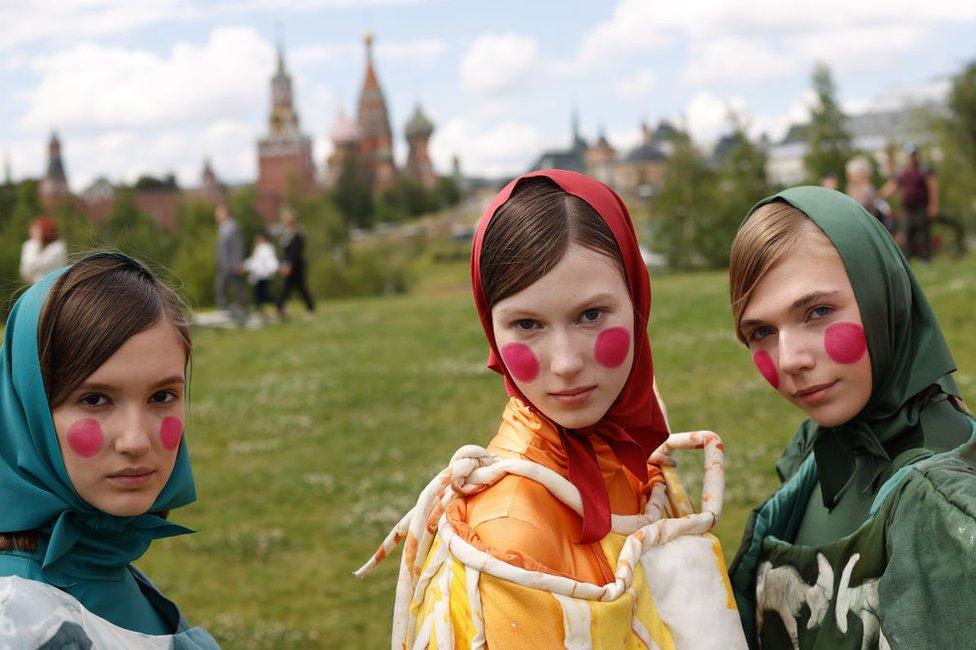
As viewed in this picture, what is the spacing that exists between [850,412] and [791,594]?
526 mm

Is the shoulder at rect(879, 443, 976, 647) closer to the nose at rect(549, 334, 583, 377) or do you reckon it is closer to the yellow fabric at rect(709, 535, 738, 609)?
the yellow fabric at rect(709, 535, 738, 609)

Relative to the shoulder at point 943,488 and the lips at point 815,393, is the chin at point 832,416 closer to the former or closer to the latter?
the lips at point 815,393

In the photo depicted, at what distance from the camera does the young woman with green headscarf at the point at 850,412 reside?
8.81ft

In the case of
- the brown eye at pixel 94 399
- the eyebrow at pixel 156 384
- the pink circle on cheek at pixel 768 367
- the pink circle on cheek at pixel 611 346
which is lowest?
the pink circle on cheek at pixel 768 367

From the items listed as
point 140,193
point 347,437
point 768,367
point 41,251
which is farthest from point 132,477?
point 140,193

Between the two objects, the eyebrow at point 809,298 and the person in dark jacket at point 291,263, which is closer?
the eyebrow at point 809,298

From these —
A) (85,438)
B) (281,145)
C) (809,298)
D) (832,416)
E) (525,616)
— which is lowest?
(525,616)

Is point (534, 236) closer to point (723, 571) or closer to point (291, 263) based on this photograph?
point (723, 571)

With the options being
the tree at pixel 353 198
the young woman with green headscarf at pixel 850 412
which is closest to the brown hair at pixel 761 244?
the young woman with green headscarf at pixel 850 412

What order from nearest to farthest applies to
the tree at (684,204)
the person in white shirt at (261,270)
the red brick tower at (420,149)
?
the person in white shirt at (261,270)
the tree at (684,204)
the red brick tower at (420,149)

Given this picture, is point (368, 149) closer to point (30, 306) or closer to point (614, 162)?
point (614, 162)

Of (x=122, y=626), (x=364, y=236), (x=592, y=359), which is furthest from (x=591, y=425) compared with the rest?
(x=364, y=236)

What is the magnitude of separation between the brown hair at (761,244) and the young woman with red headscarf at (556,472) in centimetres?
35

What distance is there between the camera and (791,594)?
3059 mm
